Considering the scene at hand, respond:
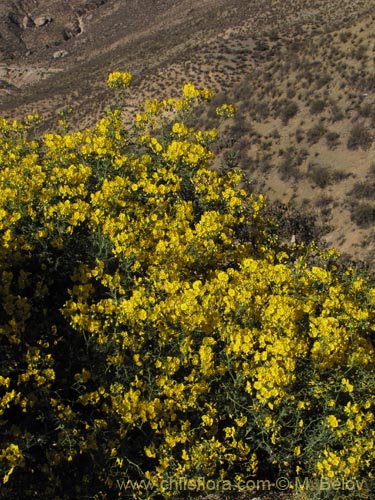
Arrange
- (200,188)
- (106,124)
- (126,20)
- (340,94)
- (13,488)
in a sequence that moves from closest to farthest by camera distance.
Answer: (13,488) → (200,188) → (106,124) → (340,94) → (126,20)

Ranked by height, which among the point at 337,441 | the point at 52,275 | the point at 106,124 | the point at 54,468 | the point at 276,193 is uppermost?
the point at 106,124

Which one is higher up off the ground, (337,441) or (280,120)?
(337,441)

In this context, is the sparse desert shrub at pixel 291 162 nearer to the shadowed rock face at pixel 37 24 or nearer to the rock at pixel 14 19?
the shadowed rock face at pixel 37 24

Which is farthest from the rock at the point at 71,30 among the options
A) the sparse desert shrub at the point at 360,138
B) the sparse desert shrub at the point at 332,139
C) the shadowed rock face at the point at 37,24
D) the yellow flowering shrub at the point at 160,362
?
the yellow flowering shrub at the point at 160,362

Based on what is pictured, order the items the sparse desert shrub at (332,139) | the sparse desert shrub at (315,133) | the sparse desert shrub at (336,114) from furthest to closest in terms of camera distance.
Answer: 1. the sparse desert shrub at (336,114)
2. the sparse desert shrub at (315,133)
3. the sparse desert shrub at (332,139)

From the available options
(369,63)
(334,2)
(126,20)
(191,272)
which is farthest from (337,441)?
(126,20)

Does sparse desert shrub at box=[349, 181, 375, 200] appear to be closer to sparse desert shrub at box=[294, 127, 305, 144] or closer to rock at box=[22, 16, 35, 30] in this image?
sparse desert shrub at box=[294, 127, 305, 144]

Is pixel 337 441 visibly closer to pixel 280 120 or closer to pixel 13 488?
pixel 13 488

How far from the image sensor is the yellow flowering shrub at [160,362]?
16.3 feet

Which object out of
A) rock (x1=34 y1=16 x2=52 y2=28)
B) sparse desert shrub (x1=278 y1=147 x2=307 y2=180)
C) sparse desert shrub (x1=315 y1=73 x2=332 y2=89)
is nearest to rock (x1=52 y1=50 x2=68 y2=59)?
rock (x1=34 y1=16 x2=52 y2=28)

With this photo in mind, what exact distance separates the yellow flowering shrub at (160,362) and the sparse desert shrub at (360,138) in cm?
1815

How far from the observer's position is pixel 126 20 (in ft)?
313

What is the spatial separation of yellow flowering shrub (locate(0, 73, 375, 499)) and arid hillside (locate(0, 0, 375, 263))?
314 centimetres

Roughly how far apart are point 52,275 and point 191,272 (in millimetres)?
1593
